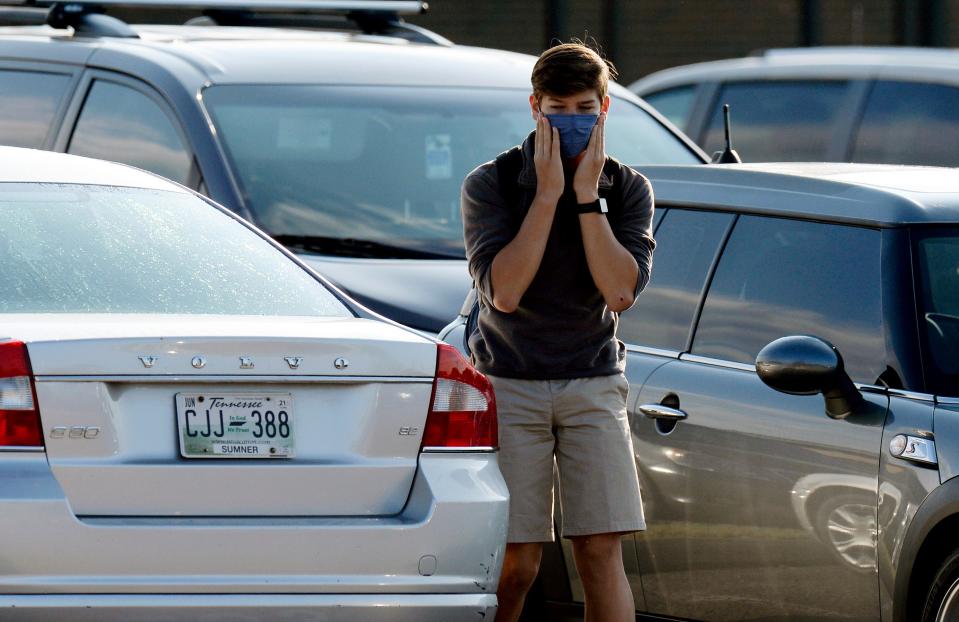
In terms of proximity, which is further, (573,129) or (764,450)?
(764,450)

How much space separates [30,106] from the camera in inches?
341

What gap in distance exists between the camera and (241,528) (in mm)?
4422

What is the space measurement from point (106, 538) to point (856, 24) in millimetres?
19652

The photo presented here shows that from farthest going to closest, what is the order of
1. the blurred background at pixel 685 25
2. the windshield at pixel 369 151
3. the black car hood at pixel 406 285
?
the blurred background at pixel 685 25
the windshield at pixel 369 151
the black car hood at pixel 406 285

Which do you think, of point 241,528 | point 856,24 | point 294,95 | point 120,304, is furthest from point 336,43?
point 856,24

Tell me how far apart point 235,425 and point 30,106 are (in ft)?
14.9

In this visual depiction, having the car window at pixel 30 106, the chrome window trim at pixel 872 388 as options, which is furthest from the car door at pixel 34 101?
the chrome window trim at pixel 872 388

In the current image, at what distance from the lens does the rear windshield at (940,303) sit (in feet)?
16.9

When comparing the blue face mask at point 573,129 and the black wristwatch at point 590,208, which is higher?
the blue face mask at point 573,129

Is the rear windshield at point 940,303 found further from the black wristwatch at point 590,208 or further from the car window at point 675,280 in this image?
the black wristwatch at point 590,208

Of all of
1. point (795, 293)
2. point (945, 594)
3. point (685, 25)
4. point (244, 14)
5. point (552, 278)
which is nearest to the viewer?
point (945, 594)

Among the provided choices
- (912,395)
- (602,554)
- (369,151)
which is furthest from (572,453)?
(369,151)

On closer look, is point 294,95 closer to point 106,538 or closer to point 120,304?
point 120,304

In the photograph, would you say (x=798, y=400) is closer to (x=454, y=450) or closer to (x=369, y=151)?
(x=454, y=450)
